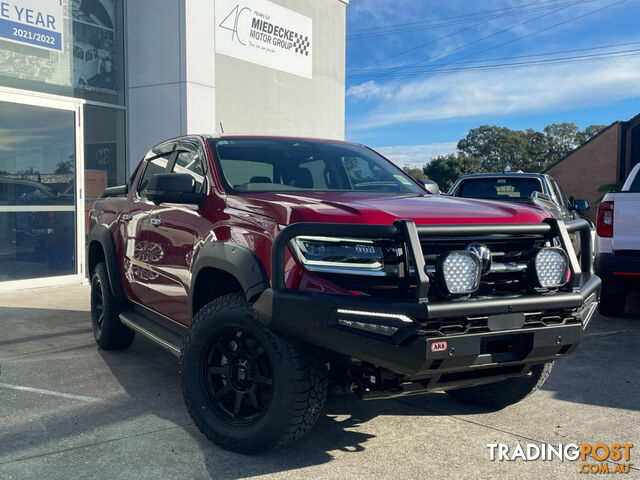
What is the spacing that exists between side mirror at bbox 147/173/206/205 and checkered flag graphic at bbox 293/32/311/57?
33.9 feet

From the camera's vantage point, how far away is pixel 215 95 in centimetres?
1138

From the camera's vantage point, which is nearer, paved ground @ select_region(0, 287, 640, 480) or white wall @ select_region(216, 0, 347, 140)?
paved ground @ select_region(0, 287, 640, 480)

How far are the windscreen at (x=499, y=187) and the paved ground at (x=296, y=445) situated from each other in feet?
13.8

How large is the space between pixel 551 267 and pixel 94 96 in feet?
30.0

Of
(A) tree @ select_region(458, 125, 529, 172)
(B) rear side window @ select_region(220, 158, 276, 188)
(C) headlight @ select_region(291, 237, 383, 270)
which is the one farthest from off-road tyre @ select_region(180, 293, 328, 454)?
(A) tree @ select_region(458, 125, 529, 172)

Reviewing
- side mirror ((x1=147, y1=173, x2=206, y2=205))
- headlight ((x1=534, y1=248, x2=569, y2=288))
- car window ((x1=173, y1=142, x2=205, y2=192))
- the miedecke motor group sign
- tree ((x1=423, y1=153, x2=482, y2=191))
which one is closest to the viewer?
headlight ((x1=534, y1=248, x2=569, y2=288))

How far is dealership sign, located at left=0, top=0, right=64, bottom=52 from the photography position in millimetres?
9234

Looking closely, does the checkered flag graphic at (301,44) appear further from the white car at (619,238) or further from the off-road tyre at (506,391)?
the off-road tyre at (506,391)

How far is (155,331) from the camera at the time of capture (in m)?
4.70

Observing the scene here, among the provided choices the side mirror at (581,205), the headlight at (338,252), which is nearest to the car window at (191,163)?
the headlight at (338,252)

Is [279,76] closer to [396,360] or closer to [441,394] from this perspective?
[441,394]

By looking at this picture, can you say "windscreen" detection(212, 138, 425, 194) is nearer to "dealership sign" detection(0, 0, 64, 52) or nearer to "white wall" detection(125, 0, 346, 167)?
"white wall" detection(125, 0, 346, 167)

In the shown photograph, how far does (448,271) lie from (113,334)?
369 cm

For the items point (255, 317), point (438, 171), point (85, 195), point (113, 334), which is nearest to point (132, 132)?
point (85, 195)
